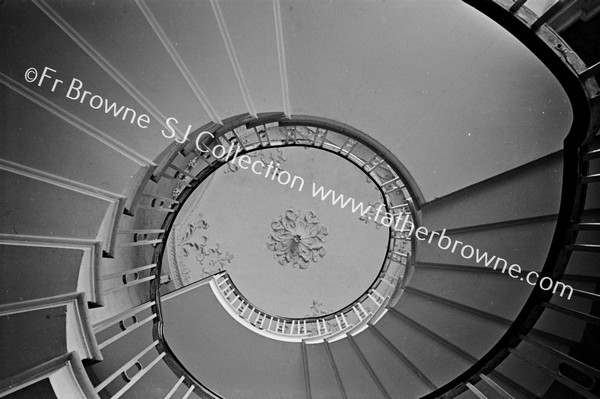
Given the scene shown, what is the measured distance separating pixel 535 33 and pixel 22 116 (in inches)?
109

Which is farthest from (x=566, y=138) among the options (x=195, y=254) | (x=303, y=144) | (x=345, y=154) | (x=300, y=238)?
(x=195, y=254)

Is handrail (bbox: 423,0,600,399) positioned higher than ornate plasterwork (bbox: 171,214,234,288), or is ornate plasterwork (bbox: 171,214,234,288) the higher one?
handrail (bbox: 423,0,600,399)

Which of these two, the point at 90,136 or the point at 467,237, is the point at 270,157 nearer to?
the point at 467,237

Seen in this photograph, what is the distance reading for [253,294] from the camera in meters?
7.08

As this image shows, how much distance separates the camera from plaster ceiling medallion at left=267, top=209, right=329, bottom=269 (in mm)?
7062

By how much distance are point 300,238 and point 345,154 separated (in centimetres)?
296

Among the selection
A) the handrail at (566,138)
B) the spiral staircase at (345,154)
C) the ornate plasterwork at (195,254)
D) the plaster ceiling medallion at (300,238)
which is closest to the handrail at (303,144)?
the spiral staircase at (345,154)

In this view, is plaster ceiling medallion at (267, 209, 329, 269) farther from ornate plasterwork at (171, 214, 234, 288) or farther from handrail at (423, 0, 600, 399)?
handrail at (423, 0, 600, 399)

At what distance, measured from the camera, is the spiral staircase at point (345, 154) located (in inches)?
82.0

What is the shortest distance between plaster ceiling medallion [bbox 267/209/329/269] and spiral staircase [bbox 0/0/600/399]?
2.42 meters

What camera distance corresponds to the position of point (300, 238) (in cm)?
702

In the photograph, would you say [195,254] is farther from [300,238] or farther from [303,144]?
[303,144]

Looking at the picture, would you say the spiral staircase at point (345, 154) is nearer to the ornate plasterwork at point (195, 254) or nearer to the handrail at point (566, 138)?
the handrail at point (566, 138)

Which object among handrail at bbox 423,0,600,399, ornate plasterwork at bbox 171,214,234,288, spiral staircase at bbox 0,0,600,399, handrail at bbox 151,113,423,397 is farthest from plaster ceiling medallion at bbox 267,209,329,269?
handrail at bbox 423,0,600,399
